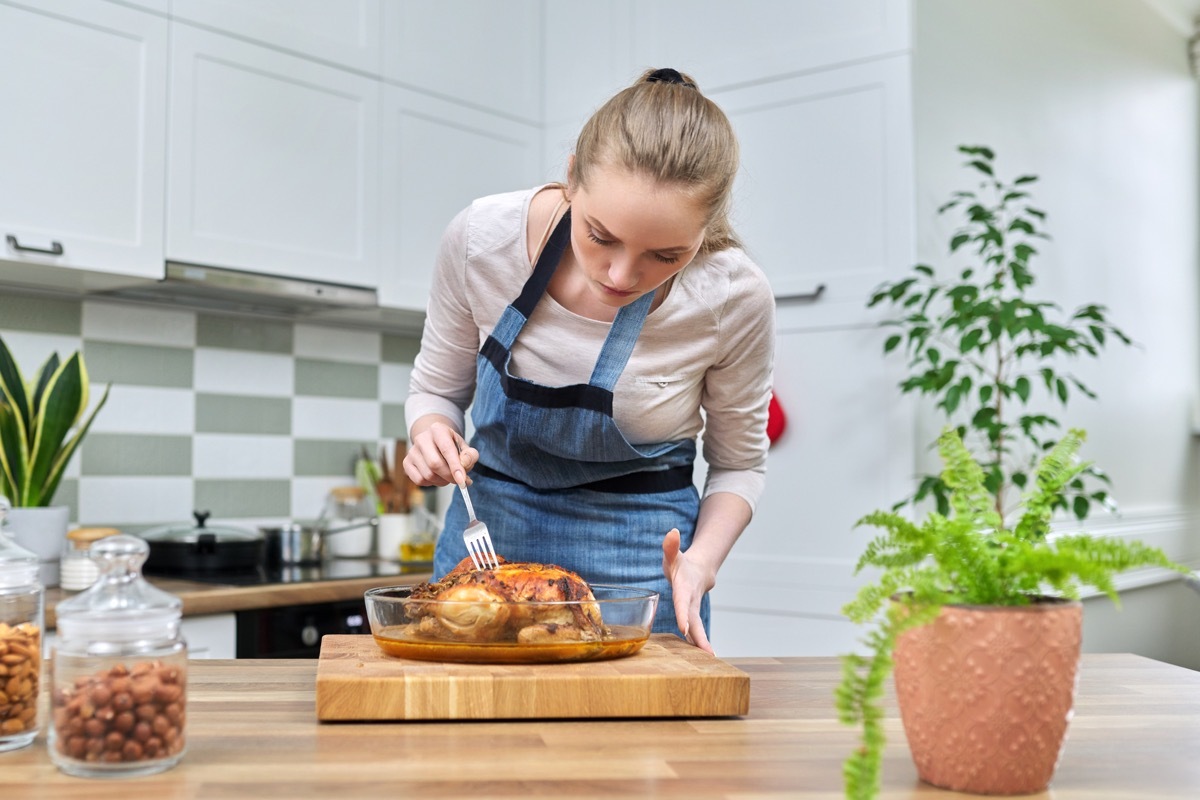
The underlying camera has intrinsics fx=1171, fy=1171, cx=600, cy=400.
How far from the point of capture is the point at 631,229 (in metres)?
1.25

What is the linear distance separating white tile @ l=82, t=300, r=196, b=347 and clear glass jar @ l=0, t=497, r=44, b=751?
79.1 inches

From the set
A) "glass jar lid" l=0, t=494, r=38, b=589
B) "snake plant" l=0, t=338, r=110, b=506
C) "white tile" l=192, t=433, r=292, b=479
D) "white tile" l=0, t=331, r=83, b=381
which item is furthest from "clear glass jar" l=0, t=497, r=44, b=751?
"white tile" l=192, t=433, r=292, b=479

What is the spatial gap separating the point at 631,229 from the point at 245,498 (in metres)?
2.15

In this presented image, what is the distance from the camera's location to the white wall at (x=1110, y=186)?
9.85ft

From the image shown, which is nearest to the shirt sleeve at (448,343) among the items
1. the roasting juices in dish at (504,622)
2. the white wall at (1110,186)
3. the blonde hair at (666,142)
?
the blonde hair at (666,142)

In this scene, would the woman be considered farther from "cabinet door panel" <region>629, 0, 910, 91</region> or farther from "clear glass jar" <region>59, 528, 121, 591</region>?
"cabinet door panel" <region>629, 0, 910, 91</region>

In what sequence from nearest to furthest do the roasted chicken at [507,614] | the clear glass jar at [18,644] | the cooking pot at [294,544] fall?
1. the clear glass jar at [18,644]
2. the roasted chicken at [507,614]
3. the cooking pot at [294,544]

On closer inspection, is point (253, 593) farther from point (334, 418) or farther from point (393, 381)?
point (393, 381)

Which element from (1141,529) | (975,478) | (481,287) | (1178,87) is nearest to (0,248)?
(481,287)

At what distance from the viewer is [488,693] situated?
3.31 ft

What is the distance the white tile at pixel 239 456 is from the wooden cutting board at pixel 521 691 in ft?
6.82

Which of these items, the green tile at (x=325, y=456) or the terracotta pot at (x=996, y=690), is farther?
the green tile at (x=325, y=456)

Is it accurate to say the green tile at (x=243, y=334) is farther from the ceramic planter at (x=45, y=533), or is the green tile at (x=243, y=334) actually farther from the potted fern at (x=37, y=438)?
the ceramic planter at (x=45, y=533)

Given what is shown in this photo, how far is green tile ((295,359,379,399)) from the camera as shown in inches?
128
